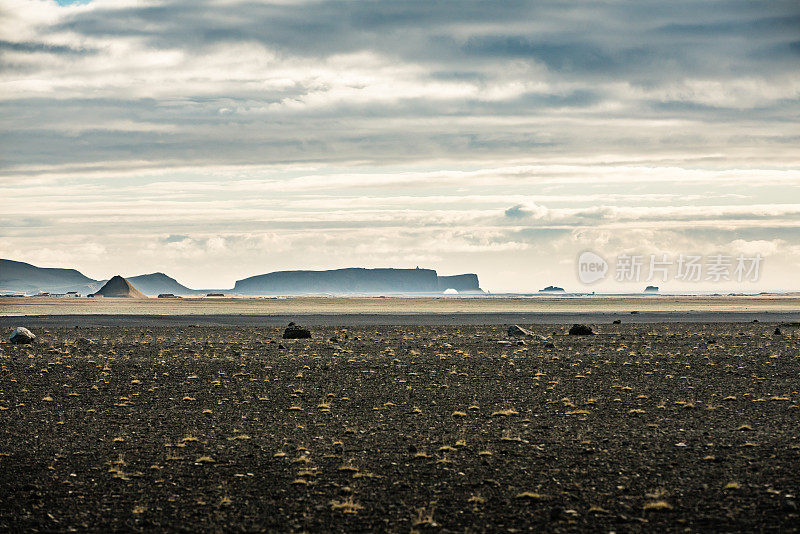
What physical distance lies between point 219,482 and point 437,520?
16.2 feet

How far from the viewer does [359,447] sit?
18.8 m

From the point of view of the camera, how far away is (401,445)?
1902 cm

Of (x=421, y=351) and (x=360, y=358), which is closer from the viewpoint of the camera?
(x=360, y=358)

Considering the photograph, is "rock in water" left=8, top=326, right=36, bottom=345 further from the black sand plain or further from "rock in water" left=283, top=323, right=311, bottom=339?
"rock in water" left=283, top=323, right=311, bottom=339

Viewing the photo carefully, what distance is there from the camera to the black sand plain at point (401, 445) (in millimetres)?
13086

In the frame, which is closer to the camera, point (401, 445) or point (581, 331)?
point (401, 445)

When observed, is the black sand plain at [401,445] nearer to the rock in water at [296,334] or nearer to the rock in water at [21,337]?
the rock in water at [21,337]

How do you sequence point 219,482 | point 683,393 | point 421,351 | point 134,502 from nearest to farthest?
point 134,502
point 219,482
point 683,393
point 421,351

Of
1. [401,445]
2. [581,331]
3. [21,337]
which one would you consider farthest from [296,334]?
[401,445]

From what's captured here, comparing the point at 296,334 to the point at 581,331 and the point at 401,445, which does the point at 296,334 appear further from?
the point at 401,445

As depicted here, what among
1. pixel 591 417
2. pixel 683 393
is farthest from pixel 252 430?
pixel 683 393

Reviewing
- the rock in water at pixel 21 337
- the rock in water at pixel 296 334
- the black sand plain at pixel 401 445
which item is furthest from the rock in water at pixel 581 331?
the rock in water at pixel 21 337

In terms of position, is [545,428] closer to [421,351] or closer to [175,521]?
[175,521]

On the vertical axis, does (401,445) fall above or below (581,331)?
below
